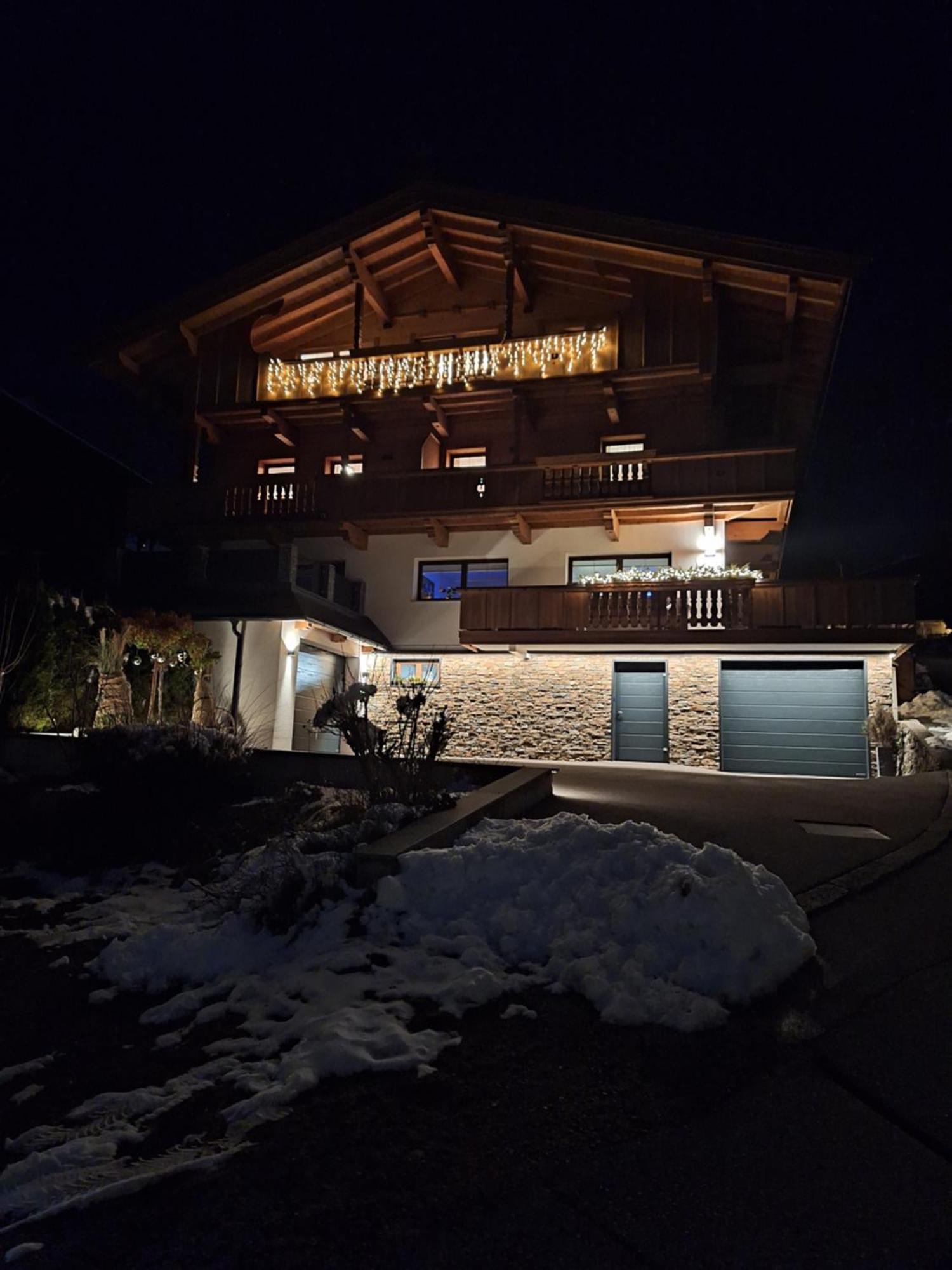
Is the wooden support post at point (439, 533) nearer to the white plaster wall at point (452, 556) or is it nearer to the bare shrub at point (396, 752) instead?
the white plaster wall at point (452, 556)

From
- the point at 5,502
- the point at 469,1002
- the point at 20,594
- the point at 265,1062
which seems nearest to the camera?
the point at 265,1062

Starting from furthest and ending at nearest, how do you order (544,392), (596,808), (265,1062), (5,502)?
(5,502) → (544,392) → (596,808) → (265,1062)

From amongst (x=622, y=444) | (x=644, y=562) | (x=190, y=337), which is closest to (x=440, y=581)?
(x=644, y=562)

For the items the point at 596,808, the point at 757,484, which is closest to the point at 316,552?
the point at 757,484

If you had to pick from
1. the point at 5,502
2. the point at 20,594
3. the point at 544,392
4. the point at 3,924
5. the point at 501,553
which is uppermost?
the point at 544,392

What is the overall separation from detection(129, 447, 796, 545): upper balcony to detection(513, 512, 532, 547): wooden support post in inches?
1.3

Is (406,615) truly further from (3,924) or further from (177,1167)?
(177,1167)

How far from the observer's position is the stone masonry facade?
16.2m

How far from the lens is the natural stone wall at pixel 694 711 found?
53.1 ft

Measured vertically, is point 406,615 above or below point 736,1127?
above

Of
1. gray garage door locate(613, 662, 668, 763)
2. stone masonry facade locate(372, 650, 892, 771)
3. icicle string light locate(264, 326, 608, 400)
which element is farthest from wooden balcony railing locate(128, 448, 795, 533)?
gray garage door locate(613, 662, 668, 763)

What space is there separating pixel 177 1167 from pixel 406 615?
16.3m

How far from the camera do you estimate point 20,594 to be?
1150 centimetres

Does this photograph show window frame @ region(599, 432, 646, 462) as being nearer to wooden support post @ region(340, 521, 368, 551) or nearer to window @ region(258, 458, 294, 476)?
wooden support post @ region(340, 521, 368, 551)
